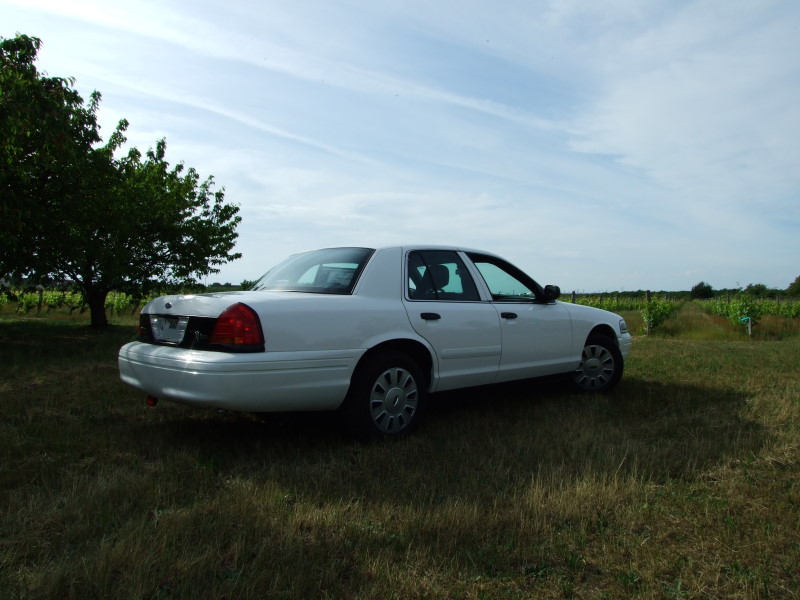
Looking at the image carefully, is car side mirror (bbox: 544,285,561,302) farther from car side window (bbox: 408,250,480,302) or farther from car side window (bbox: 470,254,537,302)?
car side window (bbox: 408,250,480,302)

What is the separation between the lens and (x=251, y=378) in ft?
12.2

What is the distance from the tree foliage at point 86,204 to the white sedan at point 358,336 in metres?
6.38

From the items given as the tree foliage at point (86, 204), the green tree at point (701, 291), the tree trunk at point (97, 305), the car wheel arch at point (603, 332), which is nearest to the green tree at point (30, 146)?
the tree foliage at point (86, 204)

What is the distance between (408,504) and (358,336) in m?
1.33

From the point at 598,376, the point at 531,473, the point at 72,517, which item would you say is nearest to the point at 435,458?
the point at 531,473

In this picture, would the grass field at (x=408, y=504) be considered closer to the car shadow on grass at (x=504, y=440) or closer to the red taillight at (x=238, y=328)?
the car shadow on grass at (x=504, y=440)

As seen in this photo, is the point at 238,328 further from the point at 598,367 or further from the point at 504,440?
the point at 598,367

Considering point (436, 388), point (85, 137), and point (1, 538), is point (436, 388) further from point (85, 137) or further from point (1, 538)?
point (85, 137)

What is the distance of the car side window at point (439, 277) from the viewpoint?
4789mm

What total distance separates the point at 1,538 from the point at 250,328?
163 cm

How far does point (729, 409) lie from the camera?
550cm

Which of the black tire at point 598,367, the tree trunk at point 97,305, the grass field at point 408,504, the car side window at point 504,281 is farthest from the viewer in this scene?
the tree trunk at point 97,305

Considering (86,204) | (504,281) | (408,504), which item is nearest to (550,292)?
(504,281)

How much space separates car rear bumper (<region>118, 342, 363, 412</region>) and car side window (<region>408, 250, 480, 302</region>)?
0.91 metres
